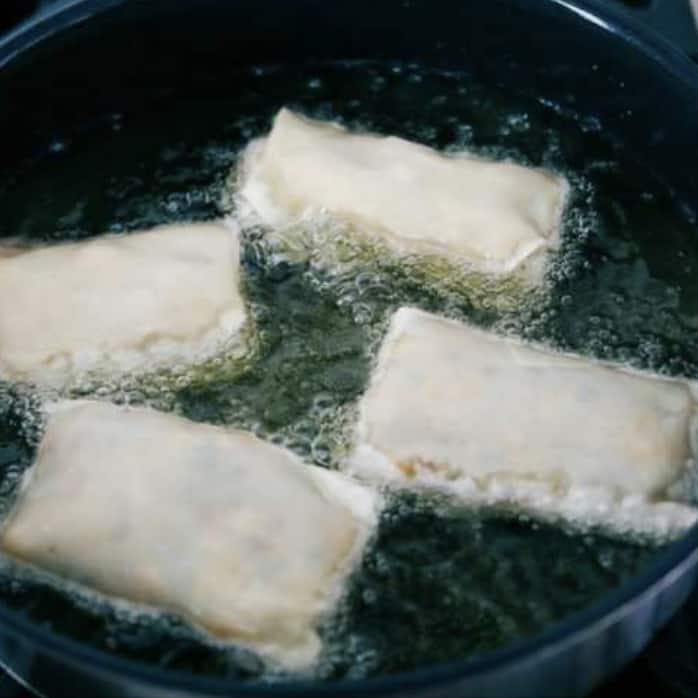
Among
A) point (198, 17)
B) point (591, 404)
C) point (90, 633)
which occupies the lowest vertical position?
point (90, 633)

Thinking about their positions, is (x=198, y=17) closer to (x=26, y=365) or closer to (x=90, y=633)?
(x=26, y=365)

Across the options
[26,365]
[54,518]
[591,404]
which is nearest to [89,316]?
[26,365]

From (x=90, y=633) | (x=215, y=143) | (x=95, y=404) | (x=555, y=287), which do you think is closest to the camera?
(x=90, y=633)

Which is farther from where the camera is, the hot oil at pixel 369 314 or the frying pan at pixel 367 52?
the frying pan at pixel 367 52

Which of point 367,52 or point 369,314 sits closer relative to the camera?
point 369,314

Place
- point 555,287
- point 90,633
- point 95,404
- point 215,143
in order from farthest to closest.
A: point 215,143 → point 555,287 → point 95,404 → point 90,633

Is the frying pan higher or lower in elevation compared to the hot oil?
higher

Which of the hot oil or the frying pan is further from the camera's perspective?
the frying pan

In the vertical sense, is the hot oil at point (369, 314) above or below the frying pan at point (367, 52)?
below
